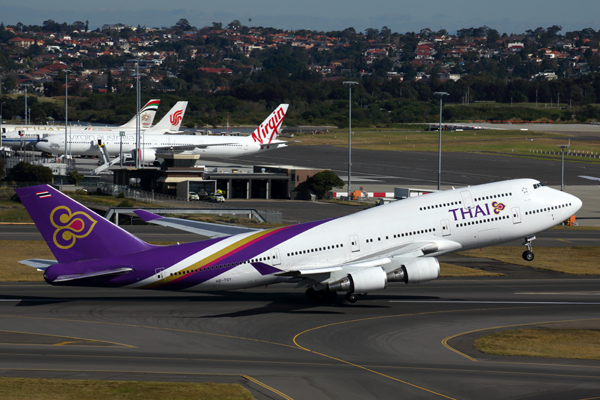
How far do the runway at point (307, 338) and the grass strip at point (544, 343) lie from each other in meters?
1.01

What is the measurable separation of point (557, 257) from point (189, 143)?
3550 inches

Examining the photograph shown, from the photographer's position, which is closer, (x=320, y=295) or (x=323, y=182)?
(x=320, y=295)

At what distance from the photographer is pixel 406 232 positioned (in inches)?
1777

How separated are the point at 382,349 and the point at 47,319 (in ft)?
61.4

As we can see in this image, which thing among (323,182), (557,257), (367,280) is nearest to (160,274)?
(367,280)

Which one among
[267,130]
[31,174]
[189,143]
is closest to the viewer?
[31,174]

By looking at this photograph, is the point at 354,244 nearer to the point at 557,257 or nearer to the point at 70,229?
the point at 70,229

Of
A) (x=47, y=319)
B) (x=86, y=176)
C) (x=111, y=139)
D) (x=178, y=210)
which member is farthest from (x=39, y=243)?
(x=111, y=139)

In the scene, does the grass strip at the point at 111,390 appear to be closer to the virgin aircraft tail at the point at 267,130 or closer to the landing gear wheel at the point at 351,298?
the landing gear wheel at the point at 351,298

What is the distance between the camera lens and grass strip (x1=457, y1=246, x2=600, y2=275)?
192 ft

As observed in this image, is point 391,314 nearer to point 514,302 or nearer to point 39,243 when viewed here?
point 514,302

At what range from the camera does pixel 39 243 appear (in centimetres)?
6838

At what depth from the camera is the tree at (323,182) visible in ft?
382

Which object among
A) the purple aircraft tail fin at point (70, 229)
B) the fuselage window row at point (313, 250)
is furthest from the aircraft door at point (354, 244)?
the purple aircraft tail fin at point (70, 229)
